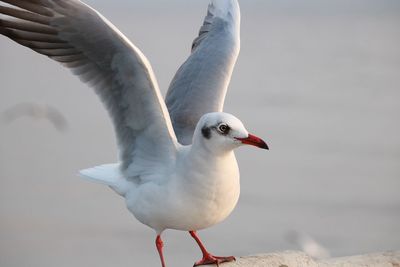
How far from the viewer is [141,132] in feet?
16.7

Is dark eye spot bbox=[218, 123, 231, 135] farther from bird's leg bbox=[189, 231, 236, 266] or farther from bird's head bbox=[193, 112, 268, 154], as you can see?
bird's leg bbox=[189, 231, 236, 266]

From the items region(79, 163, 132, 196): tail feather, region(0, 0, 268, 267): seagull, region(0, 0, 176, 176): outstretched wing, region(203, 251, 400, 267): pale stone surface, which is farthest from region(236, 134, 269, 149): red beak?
region(79, 163, 132, 196): tail feather

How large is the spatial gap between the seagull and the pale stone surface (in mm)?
110

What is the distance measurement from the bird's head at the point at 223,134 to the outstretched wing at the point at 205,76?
632 millimetres

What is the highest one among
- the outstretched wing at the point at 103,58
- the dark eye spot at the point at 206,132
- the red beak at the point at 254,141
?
the outstretched wing at the point at 103,58

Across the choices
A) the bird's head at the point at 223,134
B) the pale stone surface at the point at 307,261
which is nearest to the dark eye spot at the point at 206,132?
the bird's head at the point at 223,134

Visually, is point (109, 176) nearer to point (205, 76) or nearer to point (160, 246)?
point (160, 246)

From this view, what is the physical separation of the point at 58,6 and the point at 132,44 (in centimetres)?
43

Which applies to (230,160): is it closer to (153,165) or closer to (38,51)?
(153,165)

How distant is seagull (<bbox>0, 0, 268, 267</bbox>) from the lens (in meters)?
4.71

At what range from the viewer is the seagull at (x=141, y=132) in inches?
186

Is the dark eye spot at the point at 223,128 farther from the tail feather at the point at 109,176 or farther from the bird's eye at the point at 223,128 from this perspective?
the tail feather at the point at 109,176

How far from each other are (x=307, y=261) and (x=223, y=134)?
2.99 ft

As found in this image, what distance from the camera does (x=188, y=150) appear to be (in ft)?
16.0
